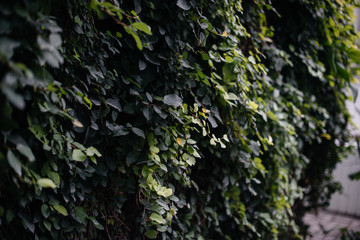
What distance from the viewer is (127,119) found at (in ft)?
5.14

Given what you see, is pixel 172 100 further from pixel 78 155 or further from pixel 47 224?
pixel 47 224

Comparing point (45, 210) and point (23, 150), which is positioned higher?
point (23, 150)

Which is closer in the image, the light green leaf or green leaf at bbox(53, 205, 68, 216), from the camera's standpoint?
green leaf at bbox(53, 205, 68, 216)

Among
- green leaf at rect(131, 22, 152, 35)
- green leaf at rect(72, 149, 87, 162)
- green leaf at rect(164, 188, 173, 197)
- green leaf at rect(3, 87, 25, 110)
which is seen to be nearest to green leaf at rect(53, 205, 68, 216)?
green leaf at rect(72, 149, 87, 162)

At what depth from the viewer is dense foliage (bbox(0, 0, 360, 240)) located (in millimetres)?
1020

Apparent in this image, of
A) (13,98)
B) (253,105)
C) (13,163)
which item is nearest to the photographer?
(13,98)

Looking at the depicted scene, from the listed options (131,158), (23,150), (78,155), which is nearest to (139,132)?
(131,158)

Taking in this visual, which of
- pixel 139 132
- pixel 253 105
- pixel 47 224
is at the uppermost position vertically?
pixel 253 105

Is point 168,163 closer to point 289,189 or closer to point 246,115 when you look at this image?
point 246,115

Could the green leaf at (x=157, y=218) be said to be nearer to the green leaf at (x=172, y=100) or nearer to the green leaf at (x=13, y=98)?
the green leaf at (x=172, y=100)

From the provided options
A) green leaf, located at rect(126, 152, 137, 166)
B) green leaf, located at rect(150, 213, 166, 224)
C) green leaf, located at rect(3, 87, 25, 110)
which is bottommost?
green leaf, located at rect(3, 87, 25, 110)

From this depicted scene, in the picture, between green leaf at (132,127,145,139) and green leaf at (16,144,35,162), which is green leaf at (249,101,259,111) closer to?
green leaf at (132,127,145,139)

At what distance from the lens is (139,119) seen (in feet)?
4.87

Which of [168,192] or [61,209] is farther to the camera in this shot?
[168,192]
